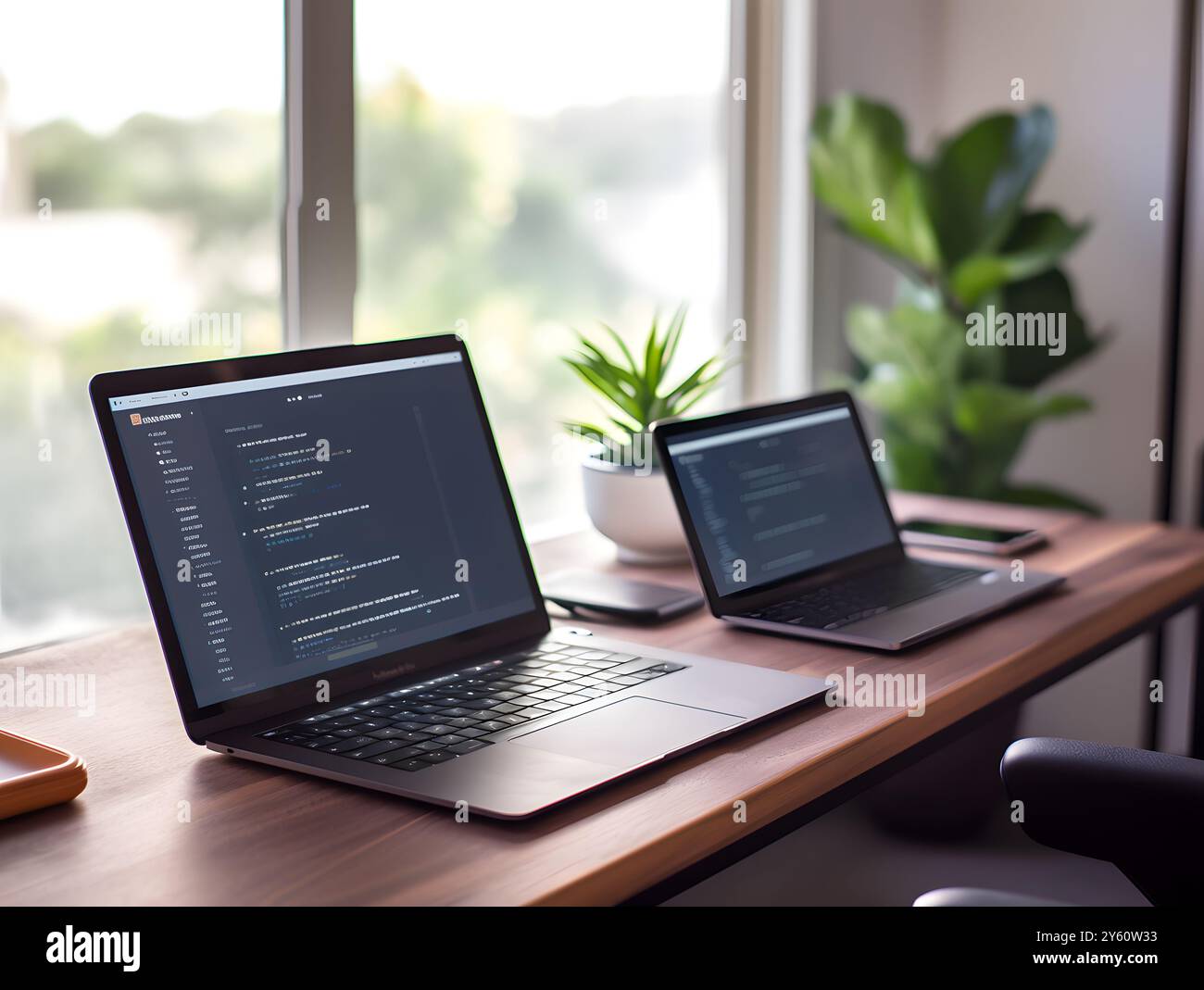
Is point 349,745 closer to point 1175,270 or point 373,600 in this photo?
point 373,600

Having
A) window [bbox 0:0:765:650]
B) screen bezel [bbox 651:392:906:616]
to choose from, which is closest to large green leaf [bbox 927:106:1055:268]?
window [bbox 0:0:765:650]

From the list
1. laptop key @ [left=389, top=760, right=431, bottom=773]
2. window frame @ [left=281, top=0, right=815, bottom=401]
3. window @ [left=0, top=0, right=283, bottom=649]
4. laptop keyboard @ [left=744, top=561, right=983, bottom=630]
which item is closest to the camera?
laptop key @ [left=389, top=760, right=431, bottom=773]

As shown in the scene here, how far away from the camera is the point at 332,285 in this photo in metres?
1.69

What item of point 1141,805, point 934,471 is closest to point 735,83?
point 934,471

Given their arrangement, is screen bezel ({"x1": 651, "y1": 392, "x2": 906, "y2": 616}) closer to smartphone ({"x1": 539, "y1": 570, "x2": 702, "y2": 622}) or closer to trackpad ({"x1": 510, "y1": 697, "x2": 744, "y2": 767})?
smartphone ({"x1": 539, "y1": 570, "x2": 702, "y2": 622})

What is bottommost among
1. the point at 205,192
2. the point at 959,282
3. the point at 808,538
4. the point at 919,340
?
the point at 808,538

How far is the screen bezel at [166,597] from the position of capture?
104 centimetres

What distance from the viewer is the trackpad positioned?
101 centimetres

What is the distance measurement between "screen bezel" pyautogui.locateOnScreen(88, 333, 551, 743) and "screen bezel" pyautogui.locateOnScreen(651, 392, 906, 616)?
19 centimetres

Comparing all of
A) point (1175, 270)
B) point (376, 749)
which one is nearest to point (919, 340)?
point (1175, 270)

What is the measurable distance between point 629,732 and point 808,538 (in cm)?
56

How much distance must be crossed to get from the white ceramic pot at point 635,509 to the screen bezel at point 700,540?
17 centimetres

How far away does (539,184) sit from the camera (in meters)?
2.25

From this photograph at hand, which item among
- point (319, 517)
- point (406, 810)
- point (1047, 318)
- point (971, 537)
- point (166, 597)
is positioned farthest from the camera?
point (1047, 318)
